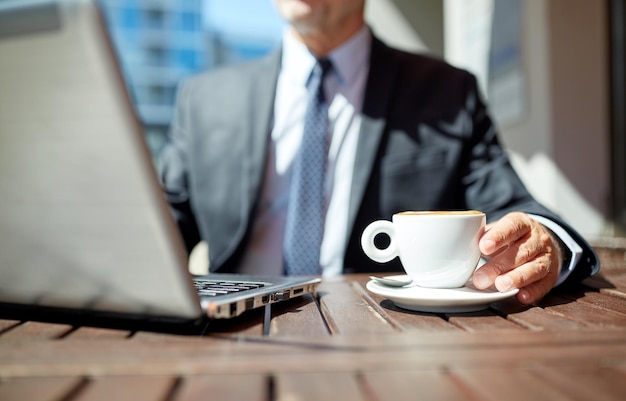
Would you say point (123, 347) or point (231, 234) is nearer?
point (123, 347)

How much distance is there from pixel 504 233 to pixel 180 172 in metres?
1.00

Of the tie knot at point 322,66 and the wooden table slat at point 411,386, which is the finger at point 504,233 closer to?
the wooden table slat at point 411,386

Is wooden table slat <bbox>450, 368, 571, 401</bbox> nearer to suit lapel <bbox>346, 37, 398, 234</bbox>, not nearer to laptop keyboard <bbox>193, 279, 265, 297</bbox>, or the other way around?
laptop keyboard <bbox>193, 279, 265, 297</bbox>

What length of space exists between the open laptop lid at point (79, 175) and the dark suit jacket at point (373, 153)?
81 cm

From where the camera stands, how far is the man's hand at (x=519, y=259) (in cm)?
58

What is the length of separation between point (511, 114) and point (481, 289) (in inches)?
90.0

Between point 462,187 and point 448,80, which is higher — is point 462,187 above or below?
below

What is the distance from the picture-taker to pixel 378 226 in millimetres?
633

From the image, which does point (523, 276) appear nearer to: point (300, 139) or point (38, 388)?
point (38, 388)

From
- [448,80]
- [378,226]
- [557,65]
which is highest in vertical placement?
[557,65]

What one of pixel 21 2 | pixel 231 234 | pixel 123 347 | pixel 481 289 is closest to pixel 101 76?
pixel 21 2

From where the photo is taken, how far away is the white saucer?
0.50 meters

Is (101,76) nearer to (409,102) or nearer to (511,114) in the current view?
(409,102)

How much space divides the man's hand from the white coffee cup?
2 centimetres
